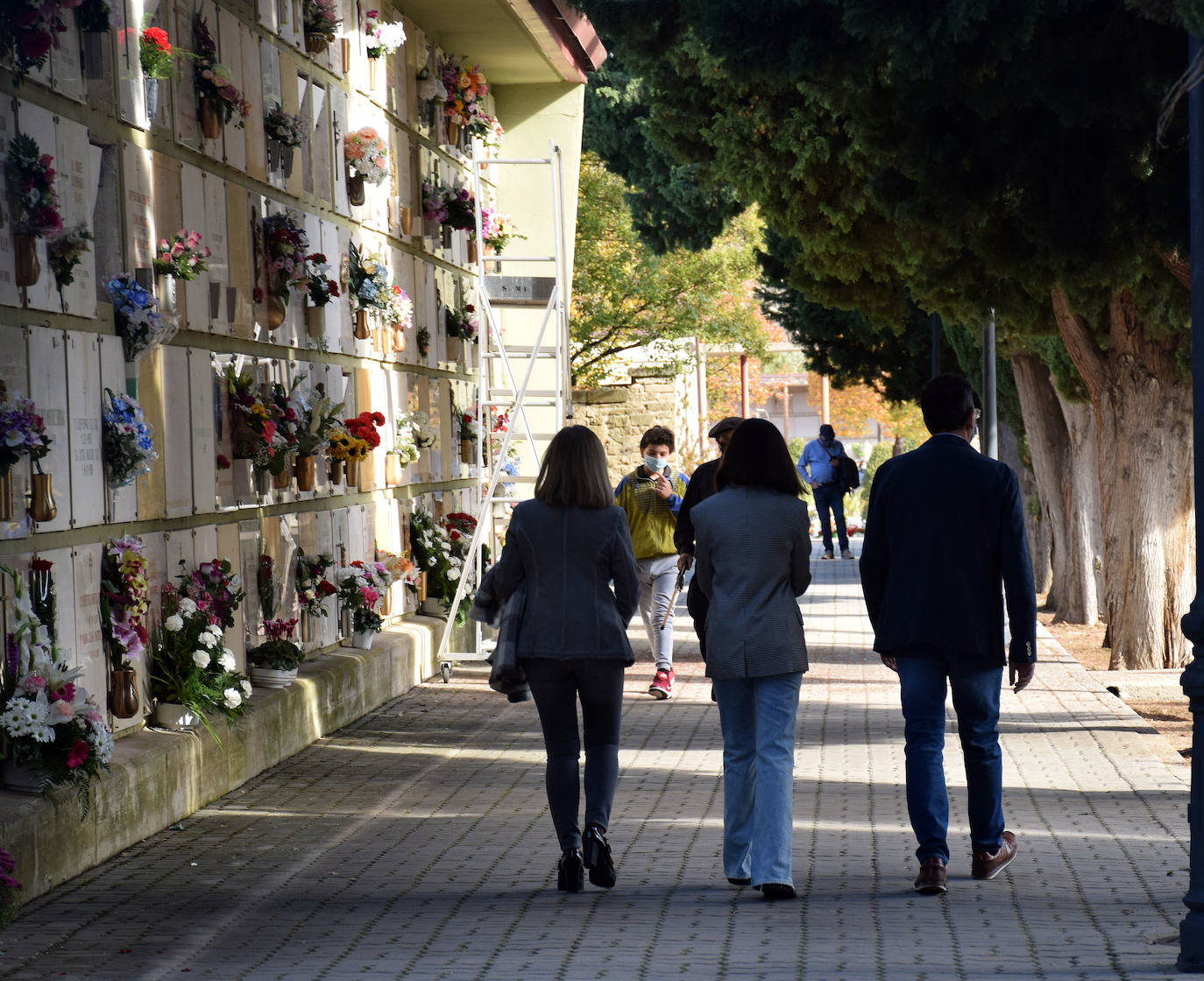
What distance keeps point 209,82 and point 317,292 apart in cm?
212

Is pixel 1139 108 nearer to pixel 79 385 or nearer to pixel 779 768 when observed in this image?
pixel 779 768

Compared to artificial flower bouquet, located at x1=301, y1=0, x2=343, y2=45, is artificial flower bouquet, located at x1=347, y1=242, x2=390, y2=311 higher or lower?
artificial flower bouquet, located at x1=301, y1=0, x2=343, y2=45

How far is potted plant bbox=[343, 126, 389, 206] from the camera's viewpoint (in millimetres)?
12406

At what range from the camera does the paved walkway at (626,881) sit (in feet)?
18.0

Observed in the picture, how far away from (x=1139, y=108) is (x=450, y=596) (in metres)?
7.19

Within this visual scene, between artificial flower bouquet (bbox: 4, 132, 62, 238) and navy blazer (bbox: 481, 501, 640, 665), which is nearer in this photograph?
navy blazer (bbox: 481, 501, 640, 665)

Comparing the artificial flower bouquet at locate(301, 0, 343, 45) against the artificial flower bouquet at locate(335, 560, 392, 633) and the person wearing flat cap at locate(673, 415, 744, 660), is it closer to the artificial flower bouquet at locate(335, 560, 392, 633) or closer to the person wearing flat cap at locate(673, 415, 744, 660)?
the artificial flower bouquet at locate(335, 560, 392, 633)

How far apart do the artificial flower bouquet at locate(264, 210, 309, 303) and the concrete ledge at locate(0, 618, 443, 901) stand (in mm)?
2363

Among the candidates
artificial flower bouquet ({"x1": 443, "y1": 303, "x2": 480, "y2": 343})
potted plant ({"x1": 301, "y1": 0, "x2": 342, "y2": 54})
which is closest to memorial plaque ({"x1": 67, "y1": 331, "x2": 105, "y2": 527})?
potted plant ({"x1": 301, "y1": 0, "x2": 342, "y2": 54})

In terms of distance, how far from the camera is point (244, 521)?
10125mm

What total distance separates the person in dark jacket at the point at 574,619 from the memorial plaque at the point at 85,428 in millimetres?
2130

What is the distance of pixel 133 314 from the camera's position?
26.7ft

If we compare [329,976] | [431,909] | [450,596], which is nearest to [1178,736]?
[450,596]

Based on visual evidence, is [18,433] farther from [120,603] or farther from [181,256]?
[181,256]
